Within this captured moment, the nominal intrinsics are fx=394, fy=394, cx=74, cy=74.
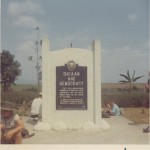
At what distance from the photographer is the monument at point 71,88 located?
9.09 meters

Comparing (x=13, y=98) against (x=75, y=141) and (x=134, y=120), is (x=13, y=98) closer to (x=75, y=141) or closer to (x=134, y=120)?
(x=134, y=120)

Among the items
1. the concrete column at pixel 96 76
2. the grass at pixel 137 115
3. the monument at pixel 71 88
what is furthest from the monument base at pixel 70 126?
the grass at pixel 137 115

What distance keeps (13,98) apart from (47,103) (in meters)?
3.16

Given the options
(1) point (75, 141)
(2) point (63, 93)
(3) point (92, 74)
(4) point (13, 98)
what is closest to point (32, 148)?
(1) point (75, 141)

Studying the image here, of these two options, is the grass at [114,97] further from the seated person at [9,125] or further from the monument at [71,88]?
the seated person at [9,125]

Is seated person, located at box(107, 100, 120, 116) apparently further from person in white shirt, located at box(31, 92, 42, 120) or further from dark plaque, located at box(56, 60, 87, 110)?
dark plaque, located at box(56, 60, 87, 110)

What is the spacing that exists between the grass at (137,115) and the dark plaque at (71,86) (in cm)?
203

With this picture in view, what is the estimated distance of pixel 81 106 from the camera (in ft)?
30.3

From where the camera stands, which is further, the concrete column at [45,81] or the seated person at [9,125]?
the concrete column at [45,81]

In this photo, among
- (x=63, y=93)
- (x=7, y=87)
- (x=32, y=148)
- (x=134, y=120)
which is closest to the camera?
(x=32, y=148)

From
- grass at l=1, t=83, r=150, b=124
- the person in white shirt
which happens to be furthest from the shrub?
the person in white shirt

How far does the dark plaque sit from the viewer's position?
29.6 ft

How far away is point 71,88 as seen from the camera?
29.6ft

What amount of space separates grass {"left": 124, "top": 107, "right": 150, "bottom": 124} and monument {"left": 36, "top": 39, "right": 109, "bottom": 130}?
1706 millimetres
